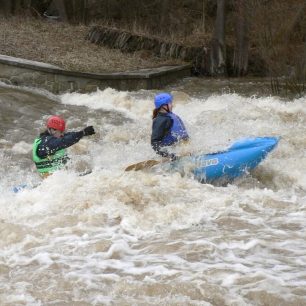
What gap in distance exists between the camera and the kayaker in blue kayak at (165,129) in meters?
7.34

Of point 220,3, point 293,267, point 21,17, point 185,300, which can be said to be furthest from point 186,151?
point 21,17

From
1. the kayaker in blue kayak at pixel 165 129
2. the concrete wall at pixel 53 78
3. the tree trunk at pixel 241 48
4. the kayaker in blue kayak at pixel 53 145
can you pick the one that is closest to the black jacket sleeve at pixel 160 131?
the kayaker in blue kayak at pixel 165 129

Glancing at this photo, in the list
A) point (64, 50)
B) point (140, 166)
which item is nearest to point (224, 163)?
point (140, 166)

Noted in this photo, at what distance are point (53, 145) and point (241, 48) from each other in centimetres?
1319

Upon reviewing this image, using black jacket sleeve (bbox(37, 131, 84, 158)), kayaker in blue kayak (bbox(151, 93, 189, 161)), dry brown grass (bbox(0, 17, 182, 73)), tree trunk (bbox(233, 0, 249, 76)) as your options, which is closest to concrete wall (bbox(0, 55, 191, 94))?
dry brown grass (bbox(0, 17, 182, 73))

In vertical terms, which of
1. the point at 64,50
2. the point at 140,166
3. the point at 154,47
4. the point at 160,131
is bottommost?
the point at 140,166

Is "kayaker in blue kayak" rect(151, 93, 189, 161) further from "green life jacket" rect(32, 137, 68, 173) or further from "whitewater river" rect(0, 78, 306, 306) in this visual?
"green life jacket" rect(32, 137, 68, 173)

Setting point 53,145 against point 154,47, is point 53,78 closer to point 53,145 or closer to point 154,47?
point 154,47

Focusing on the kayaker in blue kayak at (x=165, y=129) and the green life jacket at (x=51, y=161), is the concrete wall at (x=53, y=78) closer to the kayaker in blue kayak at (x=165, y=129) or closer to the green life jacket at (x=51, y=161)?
the kayaker in blue kayak at (x=165, y=129)

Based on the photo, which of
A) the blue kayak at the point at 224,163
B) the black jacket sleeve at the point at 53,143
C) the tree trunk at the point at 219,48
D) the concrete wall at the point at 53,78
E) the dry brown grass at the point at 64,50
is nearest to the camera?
the black jacket sleeve at the point at 53,143

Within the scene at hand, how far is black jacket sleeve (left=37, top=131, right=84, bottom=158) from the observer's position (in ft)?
22.0

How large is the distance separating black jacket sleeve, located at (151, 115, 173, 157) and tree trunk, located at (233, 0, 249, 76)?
11.0m

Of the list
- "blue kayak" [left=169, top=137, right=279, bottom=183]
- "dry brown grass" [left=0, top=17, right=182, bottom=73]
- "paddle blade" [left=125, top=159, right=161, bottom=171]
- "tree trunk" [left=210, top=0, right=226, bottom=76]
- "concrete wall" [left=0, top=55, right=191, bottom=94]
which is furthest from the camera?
"tree trunk" [left=210, top=0, right=226, bottom=76]

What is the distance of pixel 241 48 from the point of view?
18844mm
